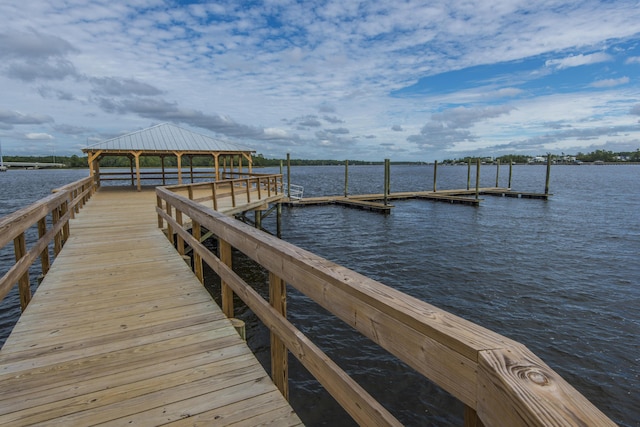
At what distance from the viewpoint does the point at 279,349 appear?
252 cm

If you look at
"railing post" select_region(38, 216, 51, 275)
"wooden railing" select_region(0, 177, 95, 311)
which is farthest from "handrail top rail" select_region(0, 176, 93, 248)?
"railing post" select_region(38, 216, 51, 275)

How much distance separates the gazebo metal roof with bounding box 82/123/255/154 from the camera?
1836 centimetres

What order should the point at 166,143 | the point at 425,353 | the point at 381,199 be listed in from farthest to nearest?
the point at 381,199 < the point at 166,143 < the point at 425,353

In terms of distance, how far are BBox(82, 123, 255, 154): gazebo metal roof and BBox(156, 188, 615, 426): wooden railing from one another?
18309 millimetres

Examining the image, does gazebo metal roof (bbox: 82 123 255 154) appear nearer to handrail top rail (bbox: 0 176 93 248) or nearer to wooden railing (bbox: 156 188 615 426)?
handrail top rail (bbox: 0 176 93 248)

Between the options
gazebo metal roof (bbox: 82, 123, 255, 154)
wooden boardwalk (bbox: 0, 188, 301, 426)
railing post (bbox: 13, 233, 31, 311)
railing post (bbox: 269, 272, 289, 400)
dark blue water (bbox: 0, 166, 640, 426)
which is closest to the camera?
wooden boardwalk (bbox: 0, 188, 301, 426)

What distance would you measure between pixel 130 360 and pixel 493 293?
9.45 metres

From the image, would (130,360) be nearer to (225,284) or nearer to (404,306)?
(225,284)

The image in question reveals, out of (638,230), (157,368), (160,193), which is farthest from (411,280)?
(638,230)

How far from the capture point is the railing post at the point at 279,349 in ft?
8.09

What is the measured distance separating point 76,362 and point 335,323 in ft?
19.9

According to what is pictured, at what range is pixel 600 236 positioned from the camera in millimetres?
17156

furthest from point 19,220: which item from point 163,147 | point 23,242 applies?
point 163,147

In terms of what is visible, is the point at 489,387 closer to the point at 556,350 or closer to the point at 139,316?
the point at 139,316
